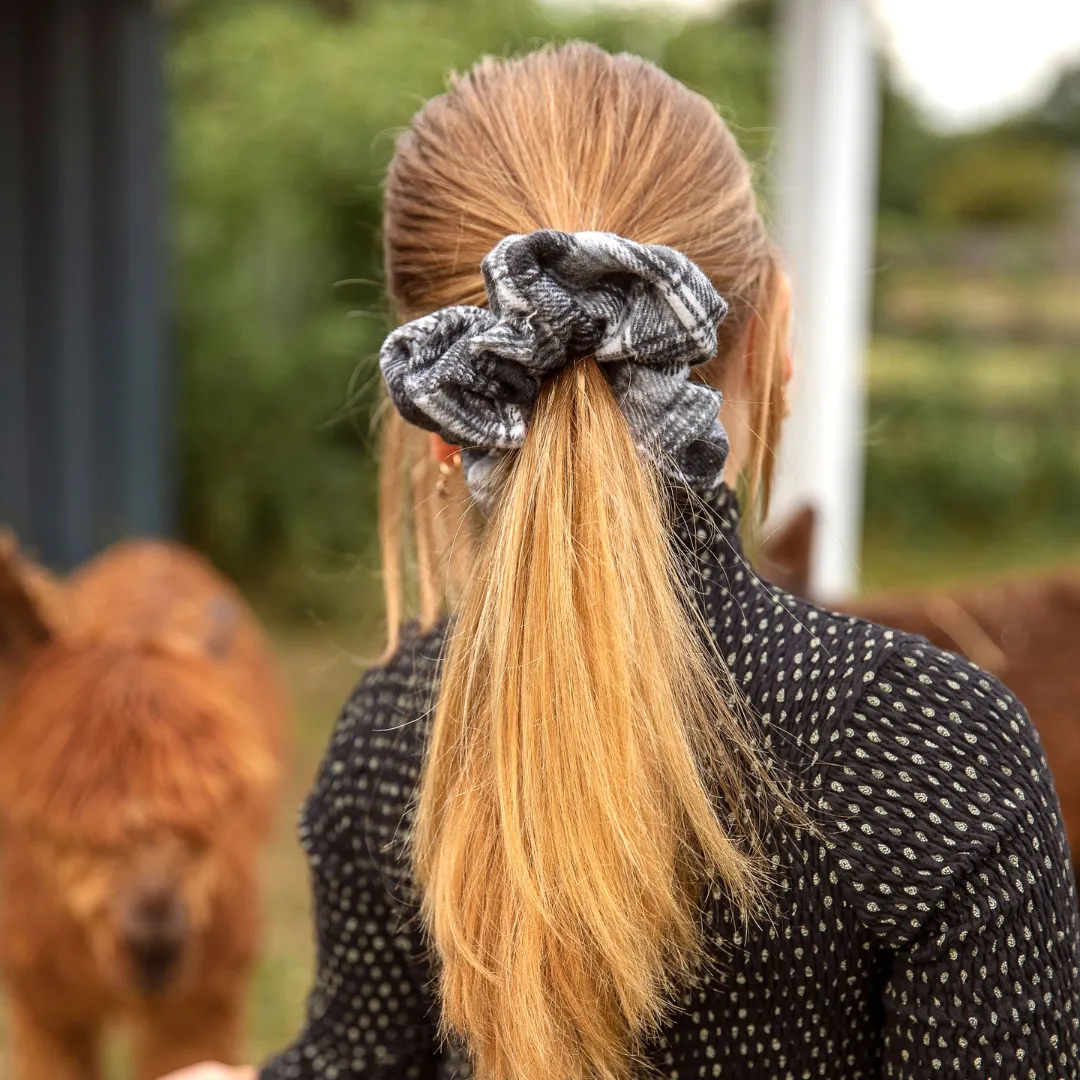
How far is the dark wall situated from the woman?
4.35 metres

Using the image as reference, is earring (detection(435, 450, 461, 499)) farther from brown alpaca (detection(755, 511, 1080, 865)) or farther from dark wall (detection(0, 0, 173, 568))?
dark wall (detection(0, 0, 173, 568))

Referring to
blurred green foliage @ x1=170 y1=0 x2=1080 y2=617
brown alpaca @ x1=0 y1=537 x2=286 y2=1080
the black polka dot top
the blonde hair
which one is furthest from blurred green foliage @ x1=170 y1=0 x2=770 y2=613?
the black polka dot top

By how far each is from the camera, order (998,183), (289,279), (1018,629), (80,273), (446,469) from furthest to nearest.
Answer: (998,183)
(289,279)
(80,273)
(1018,629)
(446,469)

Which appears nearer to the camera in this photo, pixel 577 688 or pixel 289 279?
pixel 577 688

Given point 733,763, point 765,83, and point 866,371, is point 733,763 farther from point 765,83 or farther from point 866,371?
point 765,83

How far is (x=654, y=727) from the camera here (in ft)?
3.02

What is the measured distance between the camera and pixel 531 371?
924 mm

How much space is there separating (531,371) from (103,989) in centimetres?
177

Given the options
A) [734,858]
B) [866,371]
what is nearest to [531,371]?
[734,858]

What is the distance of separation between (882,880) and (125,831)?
1471 mm

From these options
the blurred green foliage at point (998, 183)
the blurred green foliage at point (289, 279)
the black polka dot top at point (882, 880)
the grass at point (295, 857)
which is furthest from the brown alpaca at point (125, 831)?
the blurred green foliage at point (998, 183)

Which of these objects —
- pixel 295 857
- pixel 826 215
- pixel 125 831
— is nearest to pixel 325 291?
pixel 826 215

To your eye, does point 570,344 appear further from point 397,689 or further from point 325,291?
point 325,291

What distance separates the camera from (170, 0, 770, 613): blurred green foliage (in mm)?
6992
